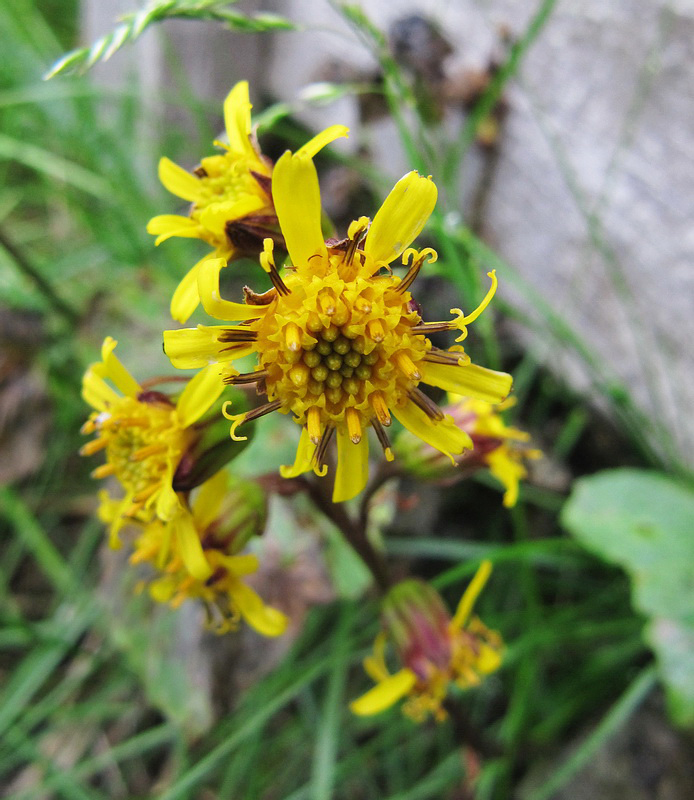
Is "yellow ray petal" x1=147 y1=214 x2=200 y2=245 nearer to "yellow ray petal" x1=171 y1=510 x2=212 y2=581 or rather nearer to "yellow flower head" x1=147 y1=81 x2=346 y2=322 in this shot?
"yellow flower head" x1=147 y1=81 x2=346 y2=322

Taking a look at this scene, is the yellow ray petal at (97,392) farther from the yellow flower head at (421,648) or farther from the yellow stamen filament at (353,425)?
Result: the yellow flower head at (421,648)

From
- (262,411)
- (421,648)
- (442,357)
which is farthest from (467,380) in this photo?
(421,648)

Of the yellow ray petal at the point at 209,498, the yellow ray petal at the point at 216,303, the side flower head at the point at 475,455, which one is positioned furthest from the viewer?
the side flower head at the point at 475,455

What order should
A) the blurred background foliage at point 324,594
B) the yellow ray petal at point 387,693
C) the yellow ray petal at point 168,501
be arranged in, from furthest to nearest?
the blurred background foliage at point 324,594, the yellow ray petal at point 387,693, the yellow ray petal at point 168,501

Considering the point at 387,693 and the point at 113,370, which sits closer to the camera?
the point at 113,370

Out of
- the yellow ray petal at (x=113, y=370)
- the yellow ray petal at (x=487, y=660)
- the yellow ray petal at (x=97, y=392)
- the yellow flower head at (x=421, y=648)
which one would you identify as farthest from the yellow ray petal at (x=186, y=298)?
the yellow ray petal at (x=487, y=660)

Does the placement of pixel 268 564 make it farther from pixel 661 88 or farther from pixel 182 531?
pixel 661 88

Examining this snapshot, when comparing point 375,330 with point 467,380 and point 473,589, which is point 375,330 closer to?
point 467,380

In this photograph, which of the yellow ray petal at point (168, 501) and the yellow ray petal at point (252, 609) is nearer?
the yellow ray petal at point (168, 501)
